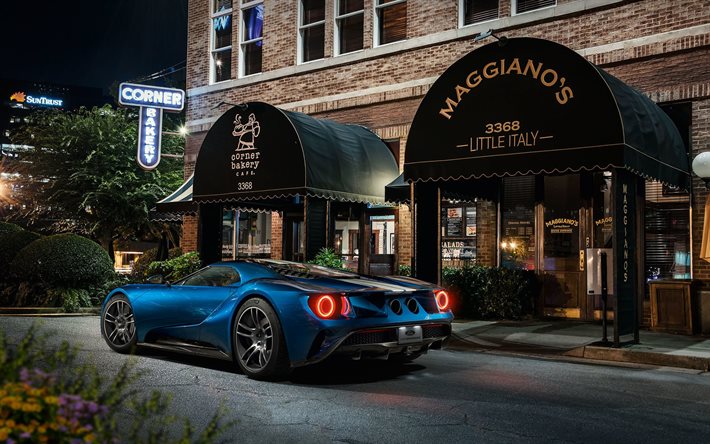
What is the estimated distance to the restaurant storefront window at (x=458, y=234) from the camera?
48.6 ft

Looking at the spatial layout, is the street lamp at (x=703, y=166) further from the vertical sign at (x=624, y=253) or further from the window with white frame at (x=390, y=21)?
the window with white frame at (x=390, y=21)

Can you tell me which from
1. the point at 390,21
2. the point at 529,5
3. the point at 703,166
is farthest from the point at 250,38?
the point at 703,166

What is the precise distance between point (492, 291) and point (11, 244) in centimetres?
1181

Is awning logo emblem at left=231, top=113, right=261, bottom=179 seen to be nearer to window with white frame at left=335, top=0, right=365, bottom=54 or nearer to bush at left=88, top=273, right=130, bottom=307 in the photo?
window with white frame at left=335, top=0, right=365, bottom=54

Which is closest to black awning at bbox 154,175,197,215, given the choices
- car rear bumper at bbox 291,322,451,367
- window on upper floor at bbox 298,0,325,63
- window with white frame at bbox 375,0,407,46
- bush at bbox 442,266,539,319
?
window on upper floor at bbox 298,0,325,63

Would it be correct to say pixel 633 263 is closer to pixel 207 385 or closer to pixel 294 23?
pixel 207 385

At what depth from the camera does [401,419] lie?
5566 mm

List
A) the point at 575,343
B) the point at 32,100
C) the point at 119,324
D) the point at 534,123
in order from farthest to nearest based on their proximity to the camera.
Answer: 1. the point at 32,100
2. the point at 534,123
3. the point at 575,343
4. the point at 119,324

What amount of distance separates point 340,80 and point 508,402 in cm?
1213

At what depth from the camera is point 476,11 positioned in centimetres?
1506

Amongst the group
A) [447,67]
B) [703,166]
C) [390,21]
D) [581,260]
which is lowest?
[581,260]

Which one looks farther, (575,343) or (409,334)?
(575,343)

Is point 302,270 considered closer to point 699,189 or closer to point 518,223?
point 518,223

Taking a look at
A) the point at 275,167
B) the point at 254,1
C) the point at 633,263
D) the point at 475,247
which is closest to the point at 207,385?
the point at 633,263
